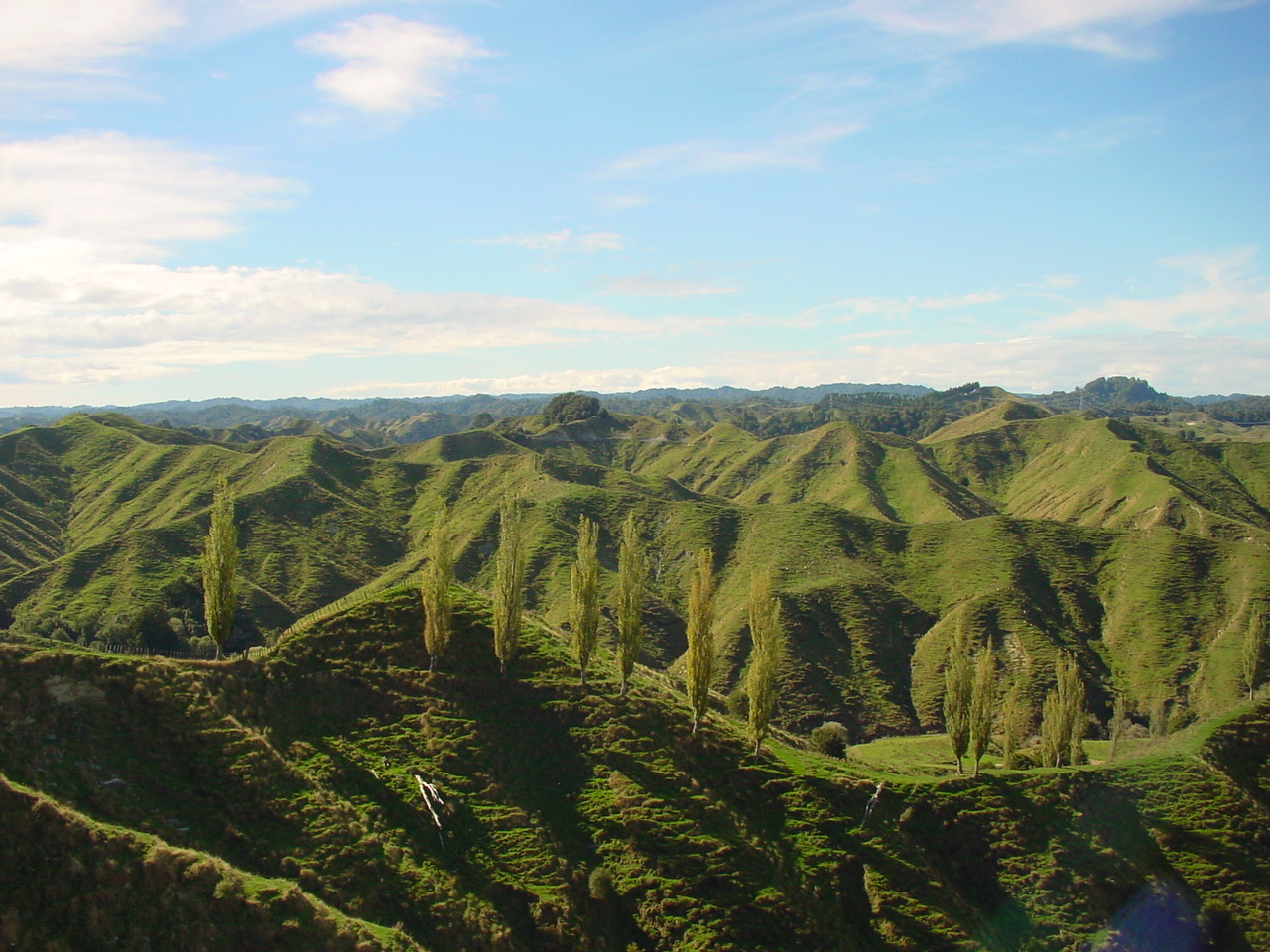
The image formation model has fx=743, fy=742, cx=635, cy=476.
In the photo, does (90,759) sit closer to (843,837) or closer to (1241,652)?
(843,837)

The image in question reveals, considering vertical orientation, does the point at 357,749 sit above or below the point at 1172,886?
above

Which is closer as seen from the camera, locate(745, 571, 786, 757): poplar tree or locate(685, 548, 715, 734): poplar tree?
locate(745, 571, 786, 757): poplar tree

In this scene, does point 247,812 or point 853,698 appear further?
point 853,698

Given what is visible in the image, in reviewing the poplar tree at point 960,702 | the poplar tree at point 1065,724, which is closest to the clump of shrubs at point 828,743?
the poplar tree at point 960,702

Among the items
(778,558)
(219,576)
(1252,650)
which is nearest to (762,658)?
(219,576)

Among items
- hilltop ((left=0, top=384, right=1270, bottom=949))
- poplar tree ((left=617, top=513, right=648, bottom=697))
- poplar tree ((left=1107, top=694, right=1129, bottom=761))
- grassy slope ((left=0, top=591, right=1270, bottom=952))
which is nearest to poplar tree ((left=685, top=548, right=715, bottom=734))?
grassy slope ((left=0, top=591, right=1270, bottom=952))

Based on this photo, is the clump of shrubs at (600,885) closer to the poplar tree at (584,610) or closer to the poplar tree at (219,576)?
the poplar tree at (584,610)

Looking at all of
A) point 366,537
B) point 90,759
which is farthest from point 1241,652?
point 366,537

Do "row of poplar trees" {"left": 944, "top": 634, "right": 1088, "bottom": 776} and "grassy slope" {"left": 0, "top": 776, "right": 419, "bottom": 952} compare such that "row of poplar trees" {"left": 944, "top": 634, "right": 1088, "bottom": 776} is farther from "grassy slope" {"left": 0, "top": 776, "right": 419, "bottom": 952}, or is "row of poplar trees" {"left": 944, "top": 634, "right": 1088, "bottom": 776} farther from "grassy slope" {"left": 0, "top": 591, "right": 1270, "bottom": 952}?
"grassy slope" {"left": 0, "top": 776, "right": 419, "bottom": 952}
